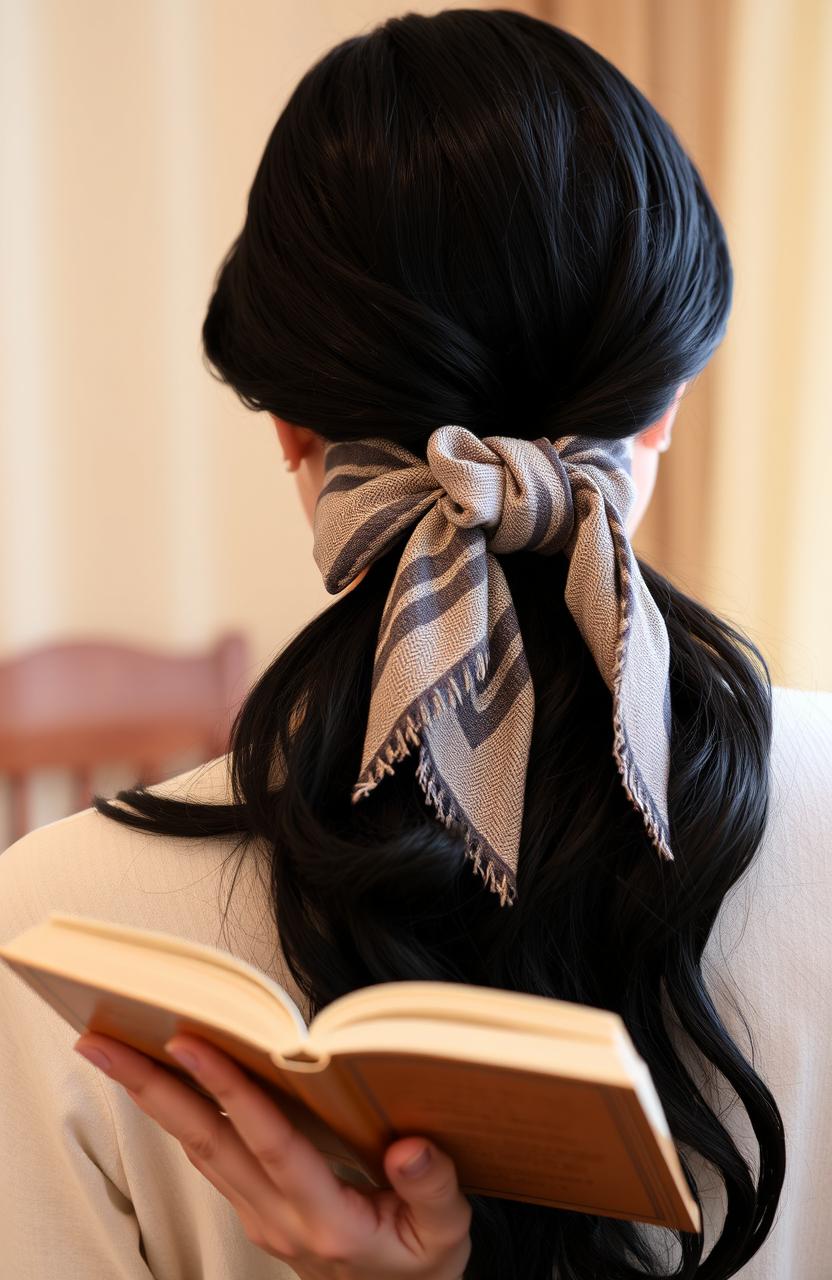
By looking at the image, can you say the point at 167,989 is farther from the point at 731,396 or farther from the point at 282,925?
the point at 731,396

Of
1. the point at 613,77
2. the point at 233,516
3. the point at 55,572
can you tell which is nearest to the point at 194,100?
the point at 233,516

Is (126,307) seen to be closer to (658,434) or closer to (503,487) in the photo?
(658,434)

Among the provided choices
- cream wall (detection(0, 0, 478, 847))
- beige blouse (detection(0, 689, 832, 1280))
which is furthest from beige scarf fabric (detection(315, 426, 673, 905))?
cream wall (detection(0, 0, 478, 847))

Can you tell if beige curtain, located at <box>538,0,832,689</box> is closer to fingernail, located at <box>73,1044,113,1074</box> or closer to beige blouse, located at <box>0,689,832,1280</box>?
beige blouse, located at <box>0,689,832,1280</box>

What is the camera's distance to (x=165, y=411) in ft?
6.73

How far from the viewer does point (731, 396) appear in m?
1.67

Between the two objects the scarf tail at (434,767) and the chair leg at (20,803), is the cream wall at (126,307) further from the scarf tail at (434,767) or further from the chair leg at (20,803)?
the scarf tail at (434,767)

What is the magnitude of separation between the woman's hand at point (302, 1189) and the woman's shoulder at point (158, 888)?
96mm

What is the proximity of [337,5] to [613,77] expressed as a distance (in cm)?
165

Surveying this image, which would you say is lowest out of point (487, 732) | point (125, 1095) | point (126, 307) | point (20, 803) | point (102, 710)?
point (20, 803)

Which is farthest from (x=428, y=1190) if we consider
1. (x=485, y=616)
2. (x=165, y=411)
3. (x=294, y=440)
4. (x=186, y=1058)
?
(x=165, y=411)

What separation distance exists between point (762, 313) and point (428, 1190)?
1.43 metres

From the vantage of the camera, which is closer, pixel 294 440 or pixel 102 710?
pixel 294 440

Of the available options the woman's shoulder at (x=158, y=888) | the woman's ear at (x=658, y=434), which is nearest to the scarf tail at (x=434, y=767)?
the woman's shoulder at (x=158, y=888)
